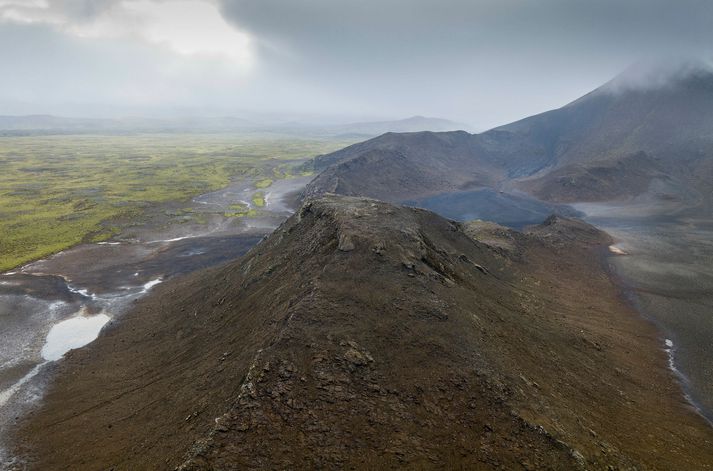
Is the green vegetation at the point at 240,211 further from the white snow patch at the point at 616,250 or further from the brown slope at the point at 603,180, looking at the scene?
the brown slope at the point at 603,180

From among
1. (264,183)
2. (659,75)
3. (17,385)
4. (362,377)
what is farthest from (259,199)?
(659,75)

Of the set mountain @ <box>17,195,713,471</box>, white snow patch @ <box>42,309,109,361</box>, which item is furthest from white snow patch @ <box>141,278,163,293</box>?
mountain @ <box>17,195,713,471</box>

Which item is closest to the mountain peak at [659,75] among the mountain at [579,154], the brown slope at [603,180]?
the mountain at [579,154]

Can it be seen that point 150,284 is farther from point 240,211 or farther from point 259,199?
point 259,199

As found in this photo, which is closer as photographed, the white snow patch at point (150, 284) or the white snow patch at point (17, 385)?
the white snow patch at point (17, 385)

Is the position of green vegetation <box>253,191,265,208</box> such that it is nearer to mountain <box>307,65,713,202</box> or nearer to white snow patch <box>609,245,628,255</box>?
mountain <box>307,65,713,202</box>

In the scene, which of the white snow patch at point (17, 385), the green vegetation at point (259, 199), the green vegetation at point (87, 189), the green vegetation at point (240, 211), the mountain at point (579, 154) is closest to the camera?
the white snow patch at point (17, 385)

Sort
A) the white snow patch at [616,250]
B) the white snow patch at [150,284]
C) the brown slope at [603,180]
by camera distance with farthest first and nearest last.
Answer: the brown slope at [603,180], the white snow patch at [616,250], the white snow patch at [150,284]
